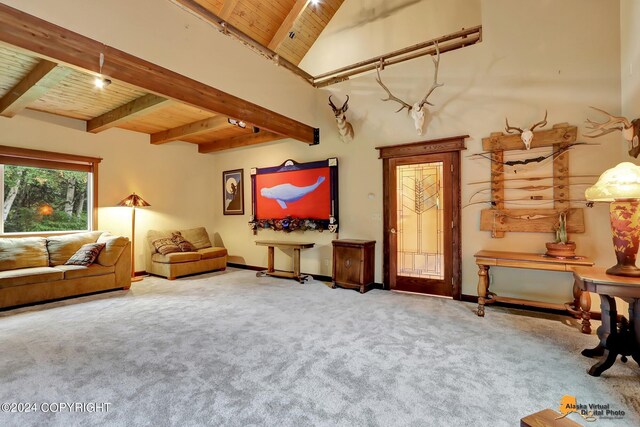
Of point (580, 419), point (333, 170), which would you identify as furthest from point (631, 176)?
point (333, 170)

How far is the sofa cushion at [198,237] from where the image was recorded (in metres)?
6.57

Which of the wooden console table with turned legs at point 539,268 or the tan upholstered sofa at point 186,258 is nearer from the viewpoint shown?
the wooden console table with turned legs at point 539,268

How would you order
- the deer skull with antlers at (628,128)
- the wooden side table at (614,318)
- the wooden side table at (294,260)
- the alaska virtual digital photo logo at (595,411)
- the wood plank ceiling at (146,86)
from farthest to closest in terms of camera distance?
the wooden side table at (294,260)
the deer skull with antlers at (628,128)
the wood plank ceiling at (146,86)
the wooden side table at (614,318)
the alaska virtual digital photo logo at (595,411)

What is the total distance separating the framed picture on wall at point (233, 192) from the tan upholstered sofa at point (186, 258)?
2.52ft

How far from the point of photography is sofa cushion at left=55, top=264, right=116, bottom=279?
430cm

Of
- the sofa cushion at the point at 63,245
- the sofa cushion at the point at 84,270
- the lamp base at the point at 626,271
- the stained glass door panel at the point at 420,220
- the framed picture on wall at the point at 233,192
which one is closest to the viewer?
the lamp base at the point at 626,271

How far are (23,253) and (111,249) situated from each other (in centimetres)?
104

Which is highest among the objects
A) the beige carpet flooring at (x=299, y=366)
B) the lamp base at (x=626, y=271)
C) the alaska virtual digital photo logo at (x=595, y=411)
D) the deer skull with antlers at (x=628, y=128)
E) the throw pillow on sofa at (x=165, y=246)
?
the deer skull with antlers at (x=628, y=128)

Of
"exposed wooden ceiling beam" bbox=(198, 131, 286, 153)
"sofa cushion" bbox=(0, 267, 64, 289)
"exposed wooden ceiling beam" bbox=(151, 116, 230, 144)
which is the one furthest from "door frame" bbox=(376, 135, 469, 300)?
"sofa cushion" bbox=(0, 267, 64, 289)

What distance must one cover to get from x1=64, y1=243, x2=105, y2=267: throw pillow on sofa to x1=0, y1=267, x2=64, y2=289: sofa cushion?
0.28m

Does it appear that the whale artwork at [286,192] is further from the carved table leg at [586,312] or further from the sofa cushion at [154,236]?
the carved table leg at [586,312]

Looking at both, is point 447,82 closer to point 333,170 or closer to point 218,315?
point 333,170

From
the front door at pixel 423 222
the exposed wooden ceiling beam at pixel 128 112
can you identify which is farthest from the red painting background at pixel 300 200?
the exposed wooden ceiling beam at pixel 128 112

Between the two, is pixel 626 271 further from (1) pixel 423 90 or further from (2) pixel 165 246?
(2) pixel 165 246
